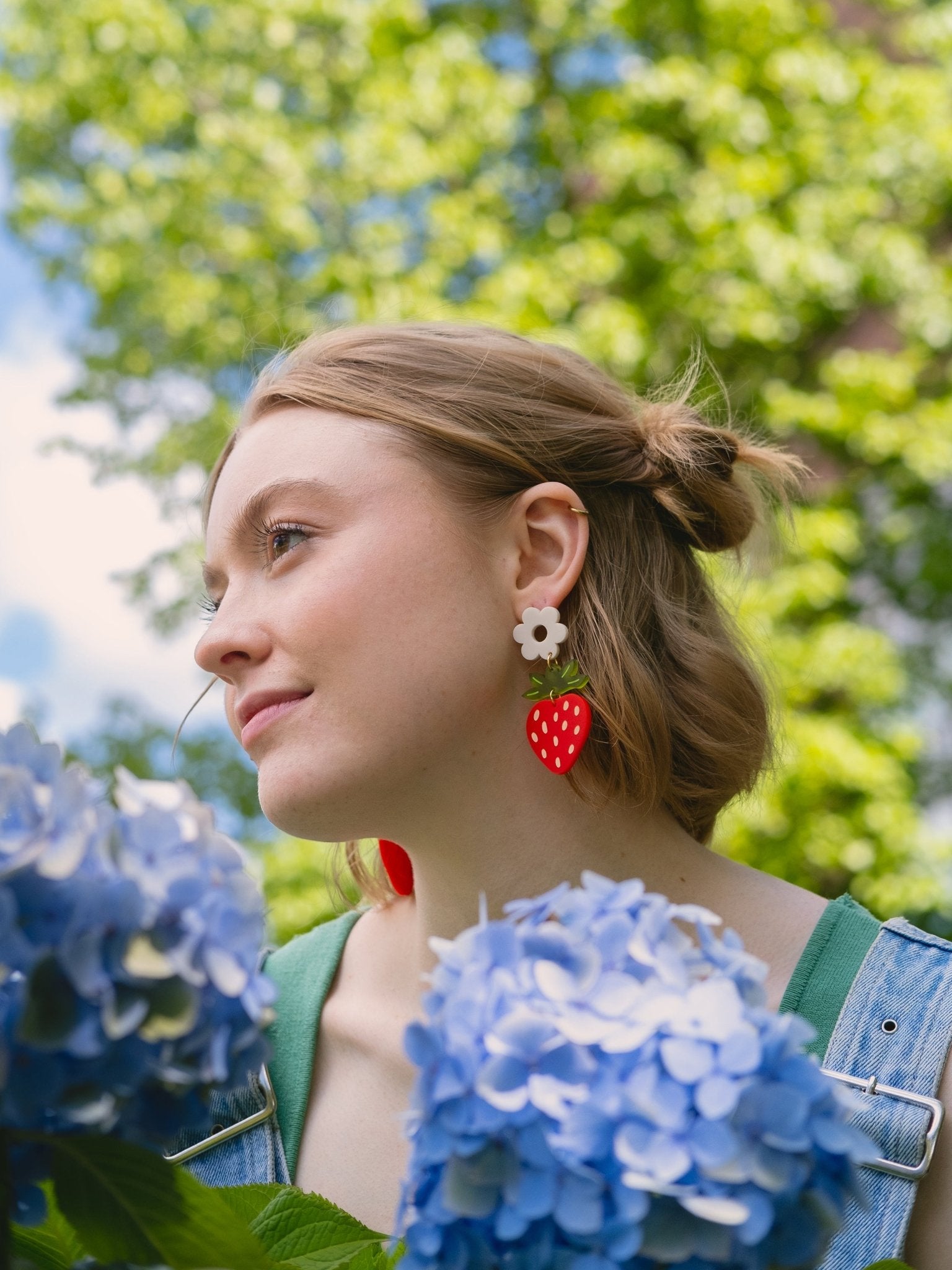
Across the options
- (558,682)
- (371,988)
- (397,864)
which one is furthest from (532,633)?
(371,988)

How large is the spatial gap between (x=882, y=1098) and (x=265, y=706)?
0.81 metres

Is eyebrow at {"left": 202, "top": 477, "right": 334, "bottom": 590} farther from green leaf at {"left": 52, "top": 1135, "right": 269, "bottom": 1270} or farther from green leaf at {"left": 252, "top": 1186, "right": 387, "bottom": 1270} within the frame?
green leaf at {"left": 52, "top": 1135, "right": 269, "bottom": 1270}

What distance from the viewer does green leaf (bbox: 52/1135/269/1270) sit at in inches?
23.9

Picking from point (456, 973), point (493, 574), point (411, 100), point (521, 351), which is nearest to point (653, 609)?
point (493, 574)

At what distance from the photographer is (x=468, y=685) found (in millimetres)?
1498

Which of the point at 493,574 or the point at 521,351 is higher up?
the point at 521,351

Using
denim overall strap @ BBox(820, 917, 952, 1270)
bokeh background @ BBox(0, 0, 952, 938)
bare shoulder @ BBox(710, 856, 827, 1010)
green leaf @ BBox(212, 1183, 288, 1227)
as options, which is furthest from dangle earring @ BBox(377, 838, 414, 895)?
bokeh background @ BBox(0, 0, 952, 938)

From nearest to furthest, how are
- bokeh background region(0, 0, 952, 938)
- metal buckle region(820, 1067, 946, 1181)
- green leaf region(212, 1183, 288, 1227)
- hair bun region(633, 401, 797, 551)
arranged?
green leaf region(212, 1183, 288, 1227)
metal buckle region(820, 1067, 946, 1181)
hair bun region(633, 401, 797, 551)
bokeh background region(0, 0, 952, 938)

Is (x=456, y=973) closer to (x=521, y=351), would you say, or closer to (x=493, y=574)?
(x=493, y=574)

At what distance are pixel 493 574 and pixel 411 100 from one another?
278 inches

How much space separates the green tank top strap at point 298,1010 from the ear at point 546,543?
24.8 inches

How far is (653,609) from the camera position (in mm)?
1781

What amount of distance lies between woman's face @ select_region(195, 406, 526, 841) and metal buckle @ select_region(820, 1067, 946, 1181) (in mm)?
563

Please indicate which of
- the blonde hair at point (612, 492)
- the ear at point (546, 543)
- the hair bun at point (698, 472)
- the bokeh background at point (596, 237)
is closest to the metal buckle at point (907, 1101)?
the blonde hair at point (612, 492)
